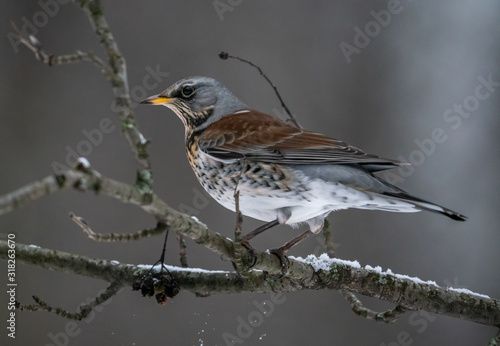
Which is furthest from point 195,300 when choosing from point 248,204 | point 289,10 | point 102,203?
point 289,10

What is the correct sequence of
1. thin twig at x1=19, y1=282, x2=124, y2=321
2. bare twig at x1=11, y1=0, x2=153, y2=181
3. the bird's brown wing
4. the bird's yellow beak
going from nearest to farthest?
1. bare twig at x1=11, y1=0, x2=153, y2=181
2. thin twig at x1=19, y1=282, x2=124, y2=321
3. the bird's brown wing
4. the bird's yellow beak

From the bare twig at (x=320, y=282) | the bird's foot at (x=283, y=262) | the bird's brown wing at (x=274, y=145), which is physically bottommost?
the bare twig at (x=320, y=282)

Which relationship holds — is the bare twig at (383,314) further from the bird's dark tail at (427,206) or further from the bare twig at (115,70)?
the bare twig at (115,70)

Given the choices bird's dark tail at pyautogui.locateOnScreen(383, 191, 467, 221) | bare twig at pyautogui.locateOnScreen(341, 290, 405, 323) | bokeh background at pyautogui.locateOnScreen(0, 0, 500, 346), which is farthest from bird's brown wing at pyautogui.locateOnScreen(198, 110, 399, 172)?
bokeh background at pyautogui.locateOnScreen(0, 0, 500, 346)

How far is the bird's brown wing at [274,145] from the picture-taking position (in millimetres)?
1642

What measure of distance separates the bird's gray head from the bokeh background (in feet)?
2.54

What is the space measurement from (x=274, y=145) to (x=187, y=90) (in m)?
0.42

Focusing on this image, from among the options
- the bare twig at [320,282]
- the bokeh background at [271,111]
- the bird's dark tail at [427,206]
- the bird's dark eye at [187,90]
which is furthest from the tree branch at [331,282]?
the bokeh background at [271,111]

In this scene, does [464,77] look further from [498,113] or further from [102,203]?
[102,203]

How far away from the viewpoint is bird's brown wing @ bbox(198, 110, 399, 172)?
1642 millimetres

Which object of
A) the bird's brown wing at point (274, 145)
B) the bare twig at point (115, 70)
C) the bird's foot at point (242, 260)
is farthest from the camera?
the bird's brown wing at point (274, 145)

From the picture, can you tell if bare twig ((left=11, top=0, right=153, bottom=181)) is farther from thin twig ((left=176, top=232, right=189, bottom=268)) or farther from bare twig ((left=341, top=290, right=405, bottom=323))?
bare twig ((left=341, top=290, right=405, bottom=323))

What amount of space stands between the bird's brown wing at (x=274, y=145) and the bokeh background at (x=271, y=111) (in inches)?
36.0

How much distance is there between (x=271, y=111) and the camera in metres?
2.82
